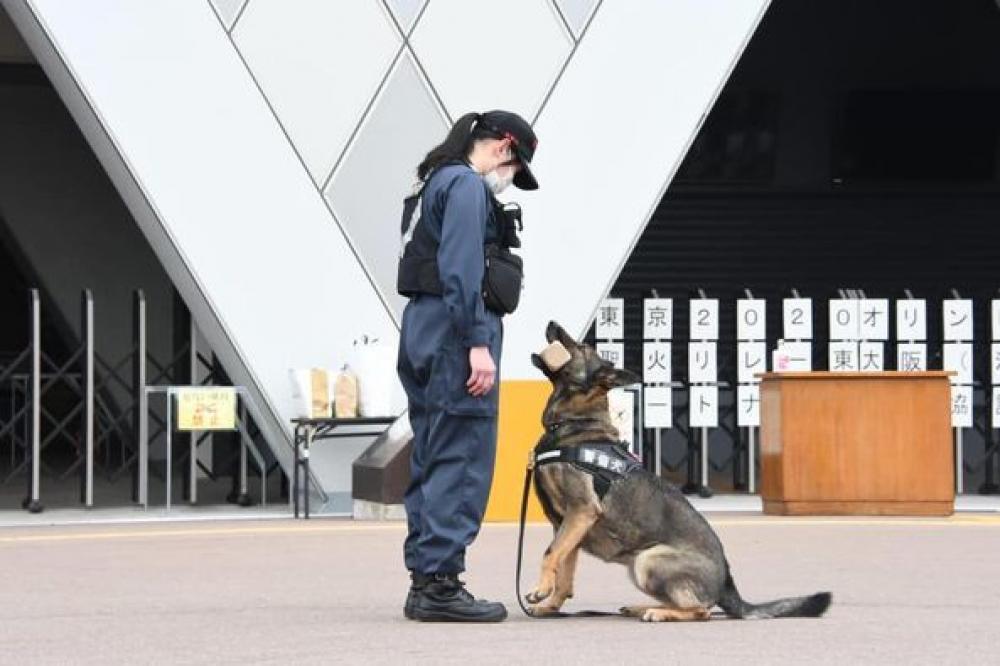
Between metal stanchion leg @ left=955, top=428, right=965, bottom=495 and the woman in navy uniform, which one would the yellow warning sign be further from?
the woman in navy uniform

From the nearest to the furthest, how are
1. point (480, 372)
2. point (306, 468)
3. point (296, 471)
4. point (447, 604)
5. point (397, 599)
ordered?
point (480, 372) → point (447, 604) → point (397, 599) → point (306, 468) → point (296, 471)

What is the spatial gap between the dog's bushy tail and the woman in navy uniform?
987mm

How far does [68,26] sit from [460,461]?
376 inches

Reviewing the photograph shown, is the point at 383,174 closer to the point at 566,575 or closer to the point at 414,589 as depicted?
the point at 566,575

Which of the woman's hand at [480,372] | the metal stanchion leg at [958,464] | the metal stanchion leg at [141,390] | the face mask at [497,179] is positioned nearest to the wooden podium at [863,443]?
the metal stanchion leg at [958,464]

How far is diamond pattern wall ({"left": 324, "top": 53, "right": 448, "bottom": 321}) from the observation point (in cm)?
1845

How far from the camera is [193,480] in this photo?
19016 mm

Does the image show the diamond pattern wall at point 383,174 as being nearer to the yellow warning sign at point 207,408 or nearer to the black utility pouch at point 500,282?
the yellow warning sign at point 207,408

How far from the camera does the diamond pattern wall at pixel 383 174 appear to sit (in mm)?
18453

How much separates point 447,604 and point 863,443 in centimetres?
876

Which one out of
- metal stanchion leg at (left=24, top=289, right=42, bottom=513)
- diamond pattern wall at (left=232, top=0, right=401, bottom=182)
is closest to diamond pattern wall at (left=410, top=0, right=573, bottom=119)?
diamond pattern wall at (left=232, top=0, right=401, bottom=182)

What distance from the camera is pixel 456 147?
9438mm

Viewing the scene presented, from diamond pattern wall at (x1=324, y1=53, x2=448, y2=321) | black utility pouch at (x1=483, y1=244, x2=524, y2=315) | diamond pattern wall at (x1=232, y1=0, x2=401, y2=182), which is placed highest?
diamond pattern wall at (x1=232, y1=0, x2=401, y2=182)

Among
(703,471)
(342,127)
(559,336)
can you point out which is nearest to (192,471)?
(342,127)
